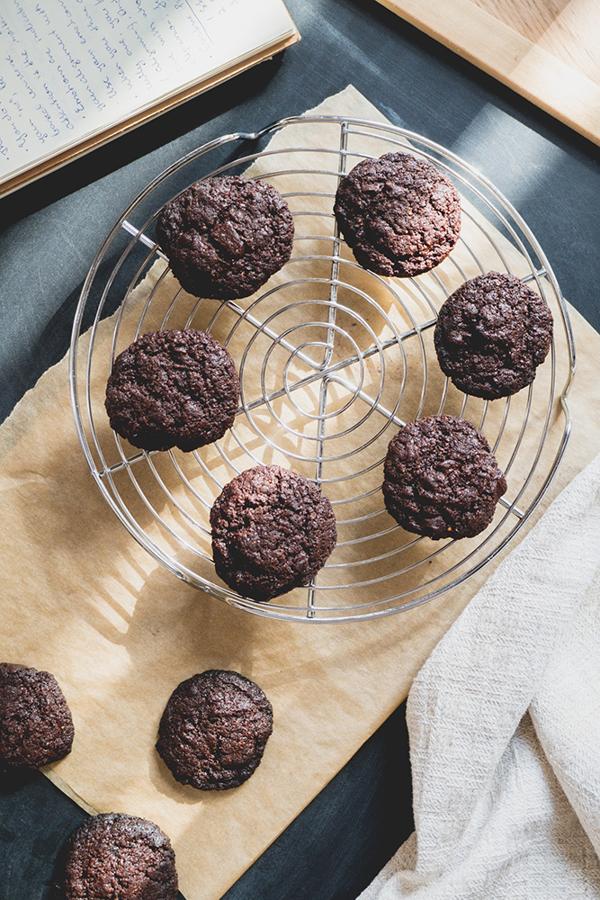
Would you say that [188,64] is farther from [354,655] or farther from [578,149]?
[354,655]

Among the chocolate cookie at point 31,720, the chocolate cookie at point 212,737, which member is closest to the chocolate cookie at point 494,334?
the chocolate cookie at point 212,737

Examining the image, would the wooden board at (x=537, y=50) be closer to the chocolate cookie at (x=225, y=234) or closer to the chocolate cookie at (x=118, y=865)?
the chocolate cookie at (x=225, y=234)

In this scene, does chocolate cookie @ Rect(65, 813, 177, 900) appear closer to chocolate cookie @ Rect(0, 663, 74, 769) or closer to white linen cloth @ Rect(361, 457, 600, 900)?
chocolate cookie @ Rect(0, 663, 74, 769)

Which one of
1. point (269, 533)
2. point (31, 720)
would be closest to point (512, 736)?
point (269, 533)

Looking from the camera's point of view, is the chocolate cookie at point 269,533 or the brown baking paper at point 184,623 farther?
the brown baking paper at point 184,623

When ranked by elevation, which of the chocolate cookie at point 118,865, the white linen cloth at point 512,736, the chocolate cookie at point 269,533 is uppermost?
the chocolate cookie at point 269,533

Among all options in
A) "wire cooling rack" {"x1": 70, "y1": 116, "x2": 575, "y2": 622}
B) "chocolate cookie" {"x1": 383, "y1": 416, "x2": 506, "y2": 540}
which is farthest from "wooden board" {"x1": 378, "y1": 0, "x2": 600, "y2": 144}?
"chocolate cookie" {"x1": 383, "y1": 416, "x2": 506, "y2": 540}

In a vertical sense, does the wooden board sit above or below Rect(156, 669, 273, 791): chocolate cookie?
above
